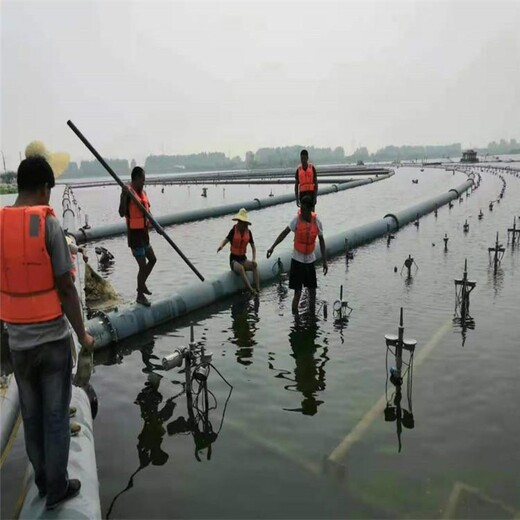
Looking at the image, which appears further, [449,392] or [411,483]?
[449,392]

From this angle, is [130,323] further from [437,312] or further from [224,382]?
[437,312]

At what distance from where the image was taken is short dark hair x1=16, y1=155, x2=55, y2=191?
379 centimetres

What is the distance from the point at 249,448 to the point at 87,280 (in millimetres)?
7166

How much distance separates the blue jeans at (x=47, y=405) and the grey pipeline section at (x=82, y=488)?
141 millimetres

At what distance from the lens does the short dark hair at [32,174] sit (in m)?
3.79

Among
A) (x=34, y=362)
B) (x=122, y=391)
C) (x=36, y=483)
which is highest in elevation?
(x=34, y=362)

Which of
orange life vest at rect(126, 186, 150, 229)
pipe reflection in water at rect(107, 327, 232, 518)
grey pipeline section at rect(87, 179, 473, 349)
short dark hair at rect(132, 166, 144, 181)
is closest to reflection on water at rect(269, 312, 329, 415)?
pipe reflection in water at rect(107, 327, 232, 518)

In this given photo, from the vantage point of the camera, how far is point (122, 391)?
25.7 ft

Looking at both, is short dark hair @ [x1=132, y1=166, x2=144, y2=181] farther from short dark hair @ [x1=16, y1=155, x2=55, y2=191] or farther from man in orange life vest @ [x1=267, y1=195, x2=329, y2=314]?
short dark hair @ [x1=16, y1=155, x2=55, y2=191]

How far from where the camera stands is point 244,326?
1090 centimetres

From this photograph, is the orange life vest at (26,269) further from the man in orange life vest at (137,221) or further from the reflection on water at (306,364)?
the man in orange life vest at (137,221)

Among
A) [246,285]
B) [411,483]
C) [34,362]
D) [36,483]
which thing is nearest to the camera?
[34,362]

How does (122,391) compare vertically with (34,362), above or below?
below

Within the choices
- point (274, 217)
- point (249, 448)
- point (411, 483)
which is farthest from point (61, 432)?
point (274, 217)
